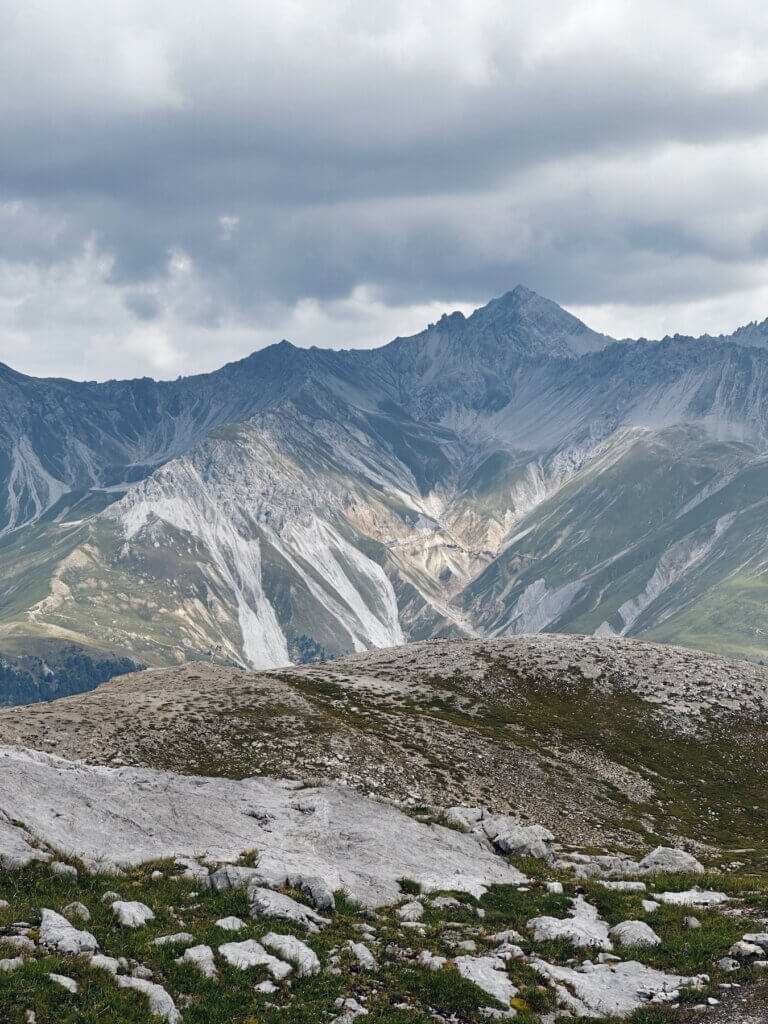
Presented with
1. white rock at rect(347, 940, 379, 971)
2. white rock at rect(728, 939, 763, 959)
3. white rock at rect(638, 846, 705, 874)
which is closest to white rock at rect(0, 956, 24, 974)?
white rock at rect(347, 940, 379, 971)

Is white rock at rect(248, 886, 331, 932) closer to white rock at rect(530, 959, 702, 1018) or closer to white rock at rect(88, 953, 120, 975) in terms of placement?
white rock at rect(88, 953, 120, 975)

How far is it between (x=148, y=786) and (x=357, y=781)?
63.6 feet

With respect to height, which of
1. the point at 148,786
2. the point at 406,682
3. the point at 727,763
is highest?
the point at 148,786

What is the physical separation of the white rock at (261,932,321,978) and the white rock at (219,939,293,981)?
0.74 ft

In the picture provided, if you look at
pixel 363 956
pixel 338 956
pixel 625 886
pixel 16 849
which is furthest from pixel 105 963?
pixel 625 886

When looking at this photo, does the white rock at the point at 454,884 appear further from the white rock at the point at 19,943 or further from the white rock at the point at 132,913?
the white rock at the point at 19,943

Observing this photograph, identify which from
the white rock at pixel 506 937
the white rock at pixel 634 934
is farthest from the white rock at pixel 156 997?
the white rock at pixel 634 934

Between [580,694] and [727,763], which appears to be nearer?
[727,763]

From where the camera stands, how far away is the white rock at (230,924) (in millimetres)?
23078

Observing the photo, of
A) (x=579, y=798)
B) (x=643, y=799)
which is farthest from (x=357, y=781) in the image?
(x=643, y=799)

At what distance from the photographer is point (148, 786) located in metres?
39.5

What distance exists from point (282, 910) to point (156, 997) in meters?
6.36

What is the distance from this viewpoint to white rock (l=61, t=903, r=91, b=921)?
22.6 meters

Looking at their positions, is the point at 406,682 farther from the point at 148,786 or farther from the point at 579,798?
the point at 148,786
